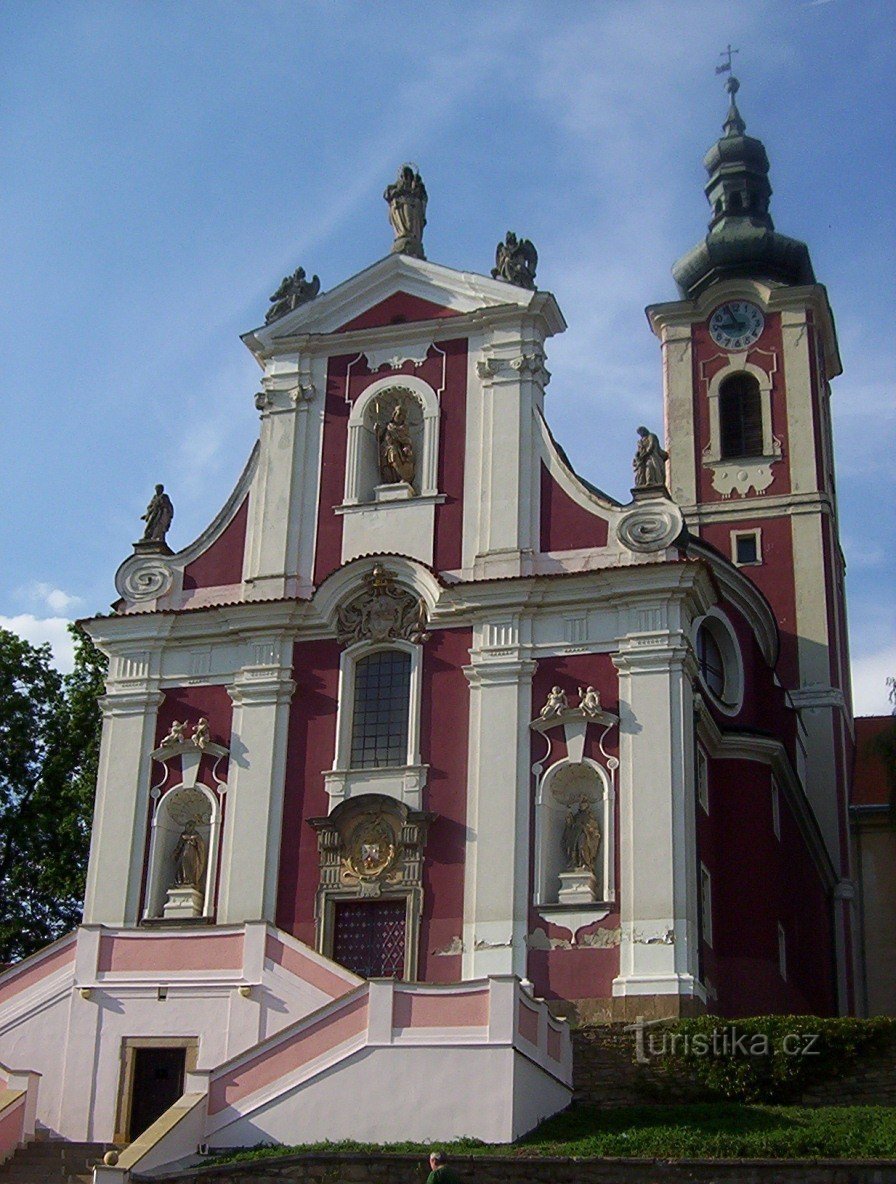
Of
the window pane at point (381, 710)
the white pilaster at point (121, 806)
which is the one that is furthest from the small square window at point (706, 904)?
the white pilaster at point (121, 806)

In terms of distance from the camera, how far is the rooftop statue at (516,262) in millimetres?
30375

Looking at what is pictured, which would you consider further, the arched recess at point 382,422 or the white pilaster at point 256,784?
the arched recess at point 382,422

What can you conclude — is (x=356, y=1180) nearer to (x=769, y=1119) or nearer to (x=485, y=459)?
(x=769, y=1119)

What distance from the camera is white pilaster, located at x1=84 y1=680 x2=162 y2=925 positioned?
27688 millimetres

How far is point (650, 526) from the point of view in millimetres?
27391

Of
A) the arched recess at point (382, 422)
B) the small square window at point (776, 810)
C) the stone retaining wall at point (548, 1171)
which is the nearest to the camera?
the stone retaining wall at point (548, 1171)

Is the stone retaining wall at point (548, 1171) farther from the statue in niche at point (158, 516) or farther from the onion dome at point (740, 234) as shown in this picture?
the onion dome at point (740, 234)

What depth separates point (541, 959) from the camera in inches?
990

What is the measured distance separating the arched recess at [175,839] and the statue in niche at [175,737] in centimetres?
76

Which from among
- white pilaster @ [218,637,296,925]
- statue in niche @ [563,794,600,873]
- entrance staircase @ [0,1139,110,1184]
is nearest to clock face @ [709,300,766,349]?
white pilaster @ [218,637,296,925]

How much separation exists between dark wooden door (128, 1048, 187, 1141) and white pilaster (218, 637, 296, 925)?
3.02m

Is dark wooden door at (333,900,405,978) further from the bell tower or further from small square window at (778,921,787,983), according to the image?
the bell tower

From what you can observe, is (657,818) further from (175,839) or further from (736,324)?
(736,324)

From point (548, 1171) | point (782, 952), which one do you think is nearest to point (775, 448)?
point (782, 952)
